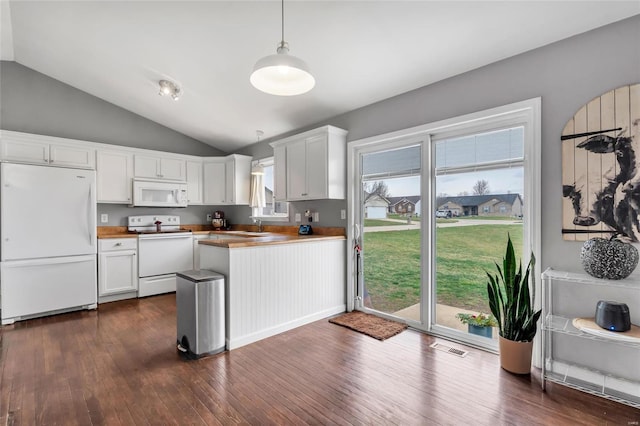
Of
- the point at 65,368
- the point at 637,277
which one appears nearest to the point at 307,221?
the point at 65,368

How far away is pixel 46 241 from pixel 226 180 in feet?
8.41

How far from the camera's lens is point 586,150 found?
6.90 ft

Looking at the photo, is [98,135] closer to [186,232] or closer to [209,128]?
[209,128]

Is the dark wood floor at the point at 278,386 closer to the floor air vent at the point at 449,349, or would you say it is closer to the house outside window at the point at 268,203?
the floor air vent at the point at 449,349

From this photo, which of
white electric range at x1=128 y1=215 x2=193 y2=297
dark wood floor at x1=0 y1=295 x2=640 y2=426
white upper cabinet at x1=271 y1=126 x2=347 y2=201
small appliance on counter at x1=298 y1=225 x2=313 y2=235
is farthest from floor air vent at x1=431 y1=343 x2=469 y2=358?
white electric range at x1=128 y1=215 x2=193 y2=297

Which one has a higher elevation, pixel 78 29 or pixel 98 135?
pixel 78 29

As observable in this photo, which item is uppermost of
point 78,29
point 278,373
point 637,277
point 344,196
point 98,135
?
point 78,29

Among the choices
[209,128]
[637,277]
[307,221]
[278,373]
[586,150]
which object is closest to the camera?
[637,277]

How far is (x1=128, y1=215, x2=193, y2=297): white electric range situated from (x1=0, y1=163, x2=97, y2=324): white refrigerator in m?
0.63

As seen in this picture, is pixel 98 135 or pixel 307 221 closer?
pixel 307 221

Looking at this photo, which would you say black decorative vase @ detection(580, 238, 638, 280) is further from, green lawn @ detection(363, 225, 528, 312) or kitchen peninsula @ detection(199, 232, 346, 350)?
kitchen peninsula @ detection(199, 232, 346, 350)

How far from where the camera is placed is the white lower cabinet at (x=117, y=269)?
13.5 ft

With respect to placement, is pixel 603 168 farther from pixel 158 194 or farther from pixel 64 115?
pixel 64 115

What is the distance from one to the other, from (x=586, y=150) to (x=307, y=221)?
9.93ft
